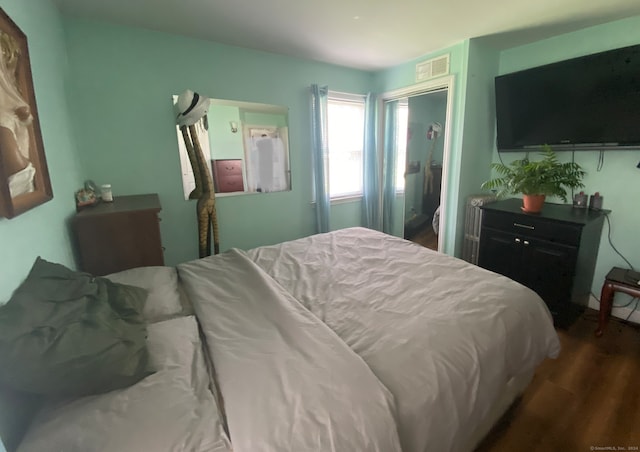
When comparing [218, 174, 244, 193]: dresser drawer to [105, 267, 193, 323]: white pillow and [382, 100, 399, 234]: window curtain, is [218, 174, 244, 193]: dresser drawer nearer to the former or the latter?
[105, 267, 193, 323]: white pillow

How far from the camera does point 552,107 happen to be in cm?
243

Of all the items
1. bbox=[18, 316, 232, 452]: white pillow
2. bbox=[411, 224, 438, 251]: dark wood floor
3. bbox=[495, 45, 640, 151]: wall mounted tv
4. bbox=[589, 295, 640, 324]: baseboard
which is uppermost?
bbox=[495, 45, 640, 151]: wall mounted tv

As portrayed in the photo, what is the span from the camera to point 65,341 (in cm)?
79

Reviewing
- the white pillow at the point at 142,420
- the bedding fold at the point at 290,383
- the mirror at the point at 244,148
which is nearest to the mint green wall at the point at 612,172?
the mirror at the point at 244,148

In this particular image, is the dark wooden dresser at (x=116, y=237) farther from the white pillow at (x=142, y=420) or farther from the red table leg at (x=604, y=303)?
the red table leg at (x=604, y=303)

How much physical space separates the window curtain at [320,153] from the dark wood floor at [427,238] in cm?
178

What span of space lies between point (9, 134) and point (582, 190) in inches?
151

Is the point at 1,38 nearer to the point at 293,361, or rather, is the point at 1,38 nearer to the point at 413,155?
the point at 293,361

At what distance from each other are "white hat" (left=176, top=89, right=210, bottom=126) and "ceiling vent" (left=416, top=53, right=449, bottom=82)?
2.21 metres

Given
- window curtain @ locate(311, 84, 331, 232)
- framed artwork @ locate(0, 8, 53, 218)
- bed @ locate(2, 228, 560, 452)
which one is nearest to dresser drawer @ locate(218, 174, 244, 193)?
window curtain @ locate(311, 84, 331, 232)

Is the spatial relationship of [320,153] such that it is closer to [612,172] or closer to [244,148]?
[244,148]

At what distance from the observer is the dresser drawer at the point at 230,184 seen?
2.80 m

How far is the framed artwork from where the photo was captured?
3.34ft

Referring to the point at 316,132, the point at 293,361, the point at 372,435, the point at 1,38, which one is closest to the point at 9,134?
the point at 1,38
